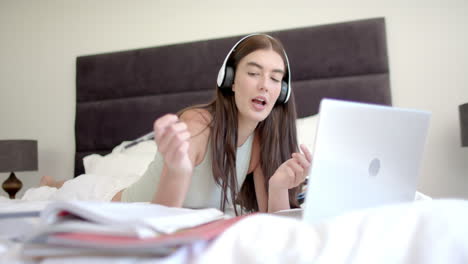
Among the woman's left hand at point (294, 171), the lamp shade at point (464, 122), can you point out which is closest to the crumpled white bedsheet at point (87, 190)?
the woman's left hand at point (294, 171)

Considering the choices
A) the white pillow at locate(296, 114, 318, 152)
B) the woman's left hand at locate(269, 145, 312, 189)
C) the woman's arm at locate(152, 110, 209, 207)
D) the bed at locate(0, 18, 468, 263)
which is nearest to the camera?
the woman's arm at locate(152, 110, 209, 207)

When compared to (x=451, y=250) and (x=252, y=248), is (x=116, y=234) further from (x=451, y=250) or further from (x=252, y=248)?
(x=451, y=250)

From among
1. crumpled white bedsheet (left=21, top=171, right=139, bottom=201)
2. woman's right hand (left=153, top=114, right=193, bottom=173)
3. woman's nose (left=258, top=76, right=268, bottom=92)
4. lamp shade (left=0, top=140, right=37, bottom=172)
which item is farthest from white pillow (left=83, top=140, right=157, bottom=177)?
woman's right hand (left=153, top=114, right=193, bottom=173)

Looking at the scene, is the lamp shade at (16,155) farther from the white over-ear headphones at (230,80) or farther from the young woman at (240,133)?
the white over-ear headphones at (230,80)

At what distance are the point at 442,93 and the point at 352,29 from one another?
0.61 meters

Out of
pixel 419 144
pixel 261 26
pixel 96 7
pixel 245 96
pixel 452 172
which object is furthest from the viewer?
pixel 96 7

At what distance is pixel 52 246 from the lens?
52cm

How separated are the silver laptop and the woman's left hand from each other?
0.21m

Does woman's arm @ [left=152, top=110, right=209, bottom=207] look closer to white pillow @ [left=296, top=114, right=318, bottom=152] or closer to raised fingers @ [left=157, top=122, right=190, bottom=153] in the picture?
raised fingers @ [left=157, top=122, right=190, bottom=153]

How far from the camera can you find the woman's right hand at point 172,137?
2.45ft

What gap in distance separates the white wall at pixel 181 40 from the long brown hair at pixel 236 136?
1.15 metres

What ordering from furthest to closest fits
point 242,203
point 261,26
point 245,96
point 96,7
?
point 96,7 → point 261,26 → point 242,203 → point 245,96

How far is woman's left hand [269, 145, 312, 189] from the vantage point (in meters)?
0.97

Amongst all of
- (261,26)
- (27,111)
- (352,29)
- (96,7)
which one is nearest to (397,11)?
(352,29)
